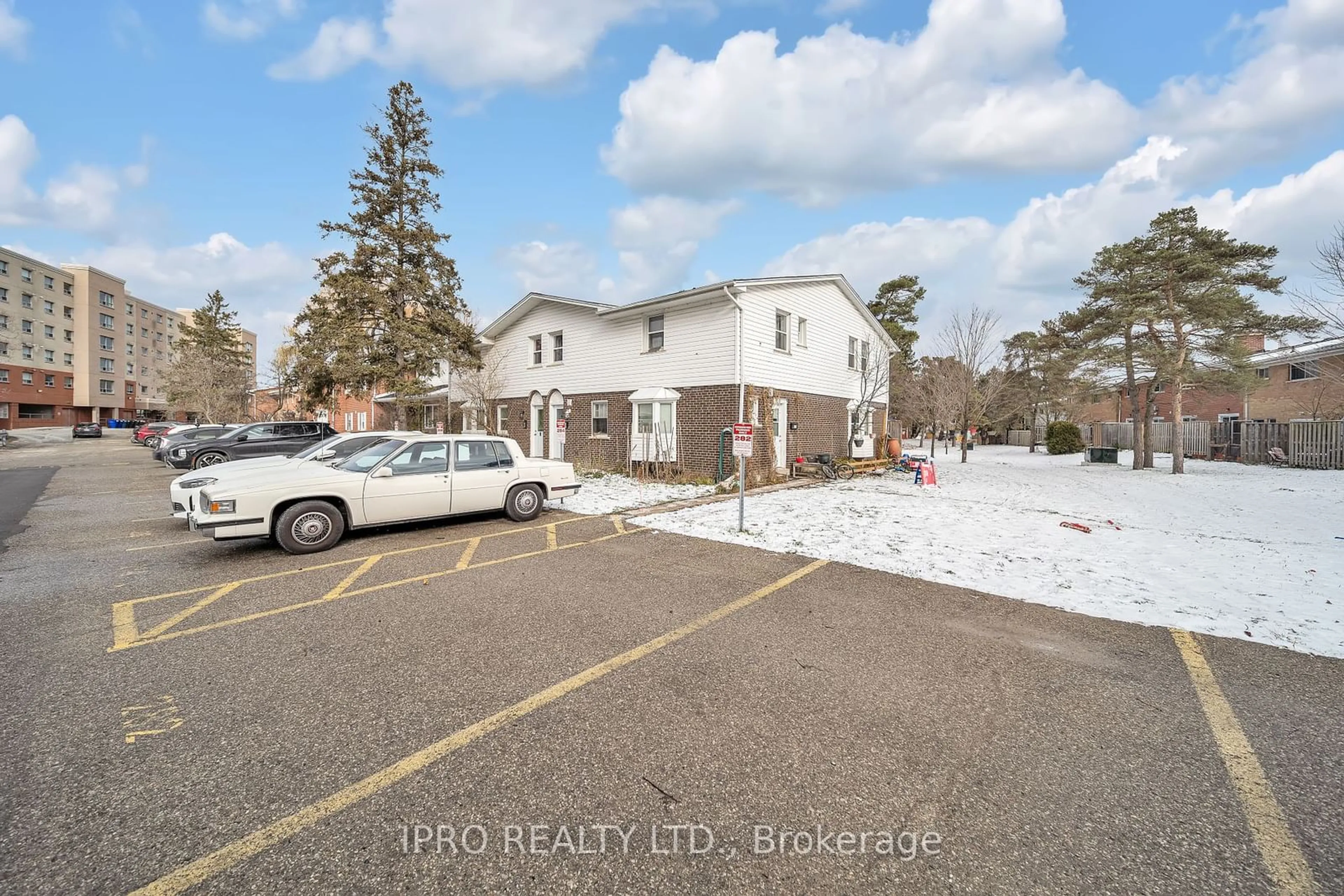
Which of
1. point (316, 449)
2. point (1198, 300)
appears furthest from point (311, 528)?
point (1198, 300)

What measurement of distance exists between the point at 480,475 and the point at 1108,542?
969 cm

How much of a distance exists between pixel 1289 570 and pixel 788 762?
7527mm

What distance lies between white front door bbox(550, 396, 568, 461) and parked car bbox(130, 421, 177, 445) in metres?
29.6

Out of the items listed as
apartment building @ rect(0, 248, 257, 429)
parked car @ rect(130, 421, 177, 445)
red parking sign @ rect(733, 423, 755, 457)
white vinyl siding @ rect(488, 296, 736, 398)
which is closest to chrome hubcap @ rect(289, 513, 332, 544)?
red parking sign @ rect(733, 423, 755, 457)

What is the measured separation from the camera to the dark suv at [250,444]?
16.6 metres

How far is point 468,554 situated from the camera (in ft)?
22.3

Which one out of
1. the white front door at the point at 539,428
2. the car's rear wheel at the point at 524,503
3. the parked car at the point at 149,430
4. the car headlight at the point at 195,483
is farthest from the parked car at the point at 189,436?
the parked car at the point at 149,430

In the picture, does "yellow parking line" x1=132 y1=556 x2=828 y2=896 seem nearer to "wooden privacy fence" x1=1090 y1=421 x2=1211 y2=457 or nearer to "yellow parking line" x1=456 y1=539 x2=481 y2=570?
"yellow parking line" x1=456 y1=539 x2=481 y2=570

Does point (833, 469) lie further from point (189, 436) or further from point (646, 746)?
point (189, 436)

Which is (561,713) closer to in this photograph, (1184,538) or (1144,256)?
(1184,538)

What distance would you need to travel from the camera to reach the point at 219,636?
13.7 feet

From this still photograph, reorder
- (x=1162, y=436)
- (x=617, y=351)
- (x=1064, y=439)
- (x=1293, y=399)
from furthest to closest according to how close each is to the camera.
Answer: (x=1064, y=439)
(x=1162, y=436)
(x=1293, y=399)
(x=617, y=351)

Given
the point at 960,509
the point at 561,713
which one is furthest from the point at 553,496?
the point at 960,509

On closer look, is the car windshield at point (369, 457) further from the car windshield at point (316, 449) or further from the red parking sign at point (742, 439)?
the red parking sign at point (742, 439)
